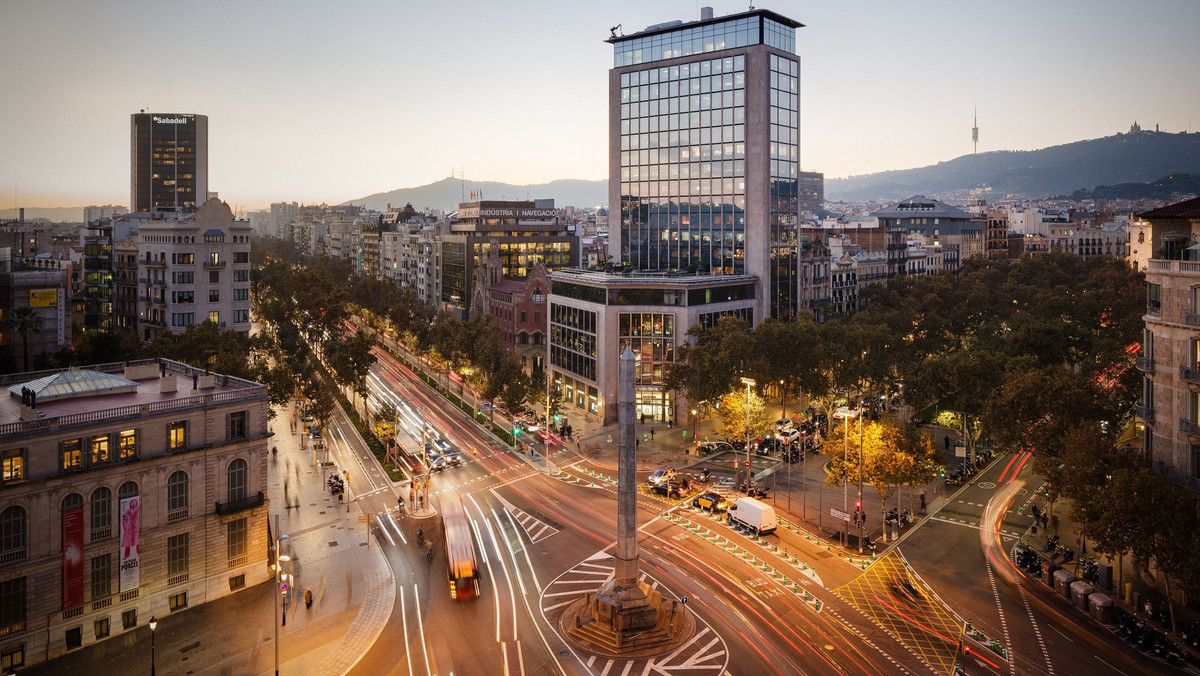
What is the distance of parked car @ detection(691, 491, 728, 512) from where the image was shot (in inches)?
2790

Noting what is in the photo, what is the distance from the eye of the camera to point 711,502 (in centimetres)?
7125

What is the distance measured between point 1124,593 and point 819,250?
9498cm

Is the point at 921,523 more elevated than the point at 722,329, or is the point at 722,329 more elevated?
the point at 722,329

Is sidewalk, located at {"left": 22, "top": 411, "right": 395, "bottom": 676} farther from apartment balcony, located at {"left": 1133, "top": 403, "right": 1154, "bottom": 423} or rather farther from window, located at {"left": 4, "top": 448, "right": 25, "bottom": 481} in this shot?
apartment balcony, located at {"left": 1133, "top": 403, "right": 1154, "bottom": 423}

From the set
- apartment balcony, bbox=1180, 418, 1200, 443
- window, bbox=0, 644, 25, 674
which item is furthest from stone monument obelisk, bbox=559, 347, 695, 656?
apartment balcony, bbox=1180, 418, 1200, 443

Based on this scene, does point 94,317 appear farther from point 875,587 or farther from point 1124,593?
point 1124,593

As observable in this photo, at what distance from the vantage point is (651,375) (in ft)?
346

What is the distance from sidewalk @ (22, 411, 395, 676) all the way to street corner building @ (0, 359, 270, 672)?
1.77 meters


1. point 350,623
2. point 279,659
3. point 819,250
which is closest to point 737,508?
point 350,623

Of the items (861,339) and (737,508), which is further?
Answer: (861,339)

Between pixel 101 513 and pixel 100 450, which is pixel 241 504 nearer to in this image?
pixel 101 513

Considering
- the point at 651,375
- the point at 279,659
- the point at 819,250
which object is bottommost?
the point at 279,659

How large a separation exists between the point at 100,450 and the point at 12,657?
39.4 feet

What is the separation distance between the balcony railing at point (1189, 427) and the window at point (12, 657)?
2838 inches
